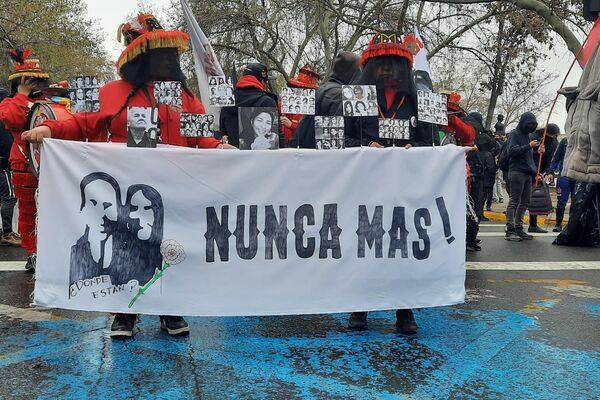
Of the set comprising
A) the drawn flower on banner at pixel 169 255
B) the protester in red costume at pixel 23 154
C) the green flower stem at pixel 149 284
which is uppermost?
the protester in red costume at pixel 23 154

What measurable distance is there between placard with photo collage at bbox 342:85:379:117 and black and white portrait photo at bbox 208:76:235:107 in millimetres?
821

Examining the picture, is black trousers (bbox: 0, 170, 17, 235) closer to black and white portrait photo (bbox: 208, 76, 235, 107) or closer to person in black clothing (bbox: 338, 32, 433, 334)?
black and white portrait photo (bbox: 208, 76, 235, 107)

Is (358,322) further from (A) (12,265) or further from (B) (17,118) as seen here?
(A) (12,265)

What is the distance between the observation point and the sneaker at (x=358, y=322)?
4.42m

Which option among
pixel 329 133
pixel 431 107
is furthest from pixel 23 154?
pixel 431 107

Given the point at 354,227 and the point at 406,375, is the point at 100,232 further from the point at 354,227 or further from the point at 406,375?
the point at 406,375

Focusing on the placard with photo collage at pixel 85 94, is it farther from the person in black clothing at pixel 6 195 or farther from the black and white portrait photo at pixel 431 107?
the person in black clothing at pixel 6 195

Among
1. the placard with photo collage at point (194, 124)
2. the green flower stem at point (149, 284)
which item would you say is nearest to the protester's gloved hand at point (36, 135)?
the placard with photo collage at point (194, 124)

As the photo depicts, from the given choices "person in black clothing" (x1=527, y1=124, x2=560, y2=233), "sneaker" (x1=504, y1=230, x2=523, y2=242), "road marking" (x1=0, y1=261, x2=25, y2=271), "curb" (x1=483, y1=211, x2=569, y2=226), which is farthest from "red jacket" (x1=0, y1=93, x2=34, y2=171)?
"curb" (x1=483, y1=211, x2=569, y2=226)

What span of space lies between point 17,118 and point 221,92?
2717 mm

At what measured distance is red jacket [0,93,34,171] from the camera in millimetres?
→ 6035

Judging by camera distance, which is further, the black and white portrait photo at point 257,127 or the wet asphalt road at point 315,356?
the black and white portrait photo at point 257,127

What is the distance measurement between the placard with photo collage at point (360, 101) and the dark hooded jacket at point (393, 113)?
190mm

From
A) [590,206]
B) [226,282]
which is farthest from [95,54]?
[226,282]
